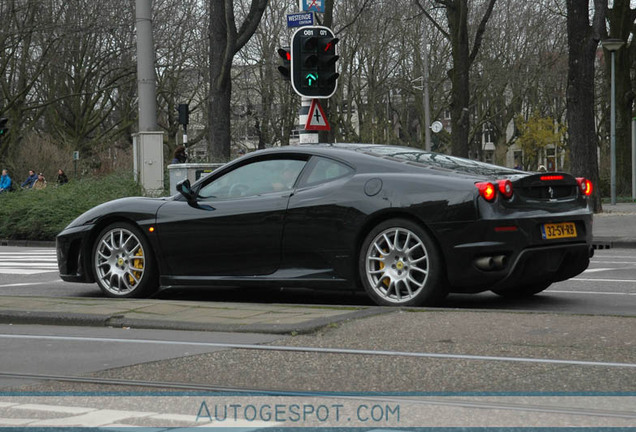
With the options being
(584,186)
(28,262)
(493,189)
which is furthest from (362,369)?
(28,262)

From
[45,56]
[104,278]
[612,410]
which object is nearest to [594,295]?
[104,278]

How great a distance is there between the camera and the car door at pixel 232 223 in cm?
902

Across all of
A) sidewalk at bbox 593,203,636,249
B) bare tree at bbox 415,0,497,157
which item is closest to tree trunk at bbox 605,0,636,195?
bare tree at bbox 415,0,497,157

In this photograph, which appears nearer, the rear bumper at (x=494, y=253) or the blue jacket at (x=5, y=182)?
the rear bumper at (x=494, y=253)

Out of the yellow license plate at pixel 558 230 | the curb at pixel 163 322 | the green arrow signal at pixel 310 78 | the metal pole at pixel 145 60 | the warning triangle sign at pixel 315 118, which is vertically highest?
the metal pole at pixel 145 60

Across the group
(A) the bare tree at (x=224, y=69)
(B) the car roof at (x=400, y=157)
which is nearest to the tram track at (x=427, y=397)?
(B) the car roof at (x=400, y=157)

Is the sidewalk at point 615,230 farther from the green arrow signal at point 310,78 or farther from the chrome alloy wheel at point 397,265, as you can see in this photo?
the chrome alloy wheel at point 397,265

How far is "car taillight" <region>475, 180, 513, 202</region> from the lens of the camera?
8.09m

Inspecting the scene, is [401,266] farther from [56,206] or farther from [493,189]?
[56,206]

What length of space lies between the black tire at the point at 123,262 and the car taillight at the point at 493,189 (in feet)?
10.4

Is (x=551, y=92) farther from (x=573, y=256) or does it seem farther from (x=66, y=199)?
(x=573, y=256)

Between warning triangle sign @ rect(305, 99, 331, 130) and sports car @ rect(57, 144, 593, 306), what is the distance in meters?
4.79

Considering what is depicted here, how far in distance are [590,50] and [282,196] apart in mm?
17165

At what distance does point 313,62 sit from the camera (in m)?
14.3
